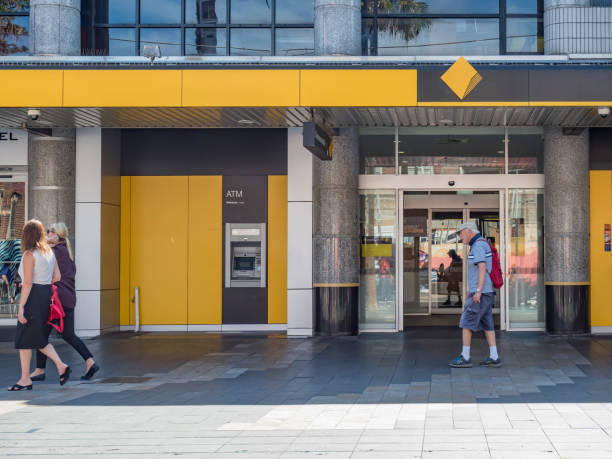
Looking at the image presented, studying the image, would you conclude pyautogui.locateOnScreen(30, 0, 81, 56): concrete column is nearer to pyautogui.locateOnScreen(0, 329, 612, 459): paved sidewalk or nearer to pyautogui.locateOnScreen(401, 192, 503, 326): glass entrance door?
pyautogui.locateOnScreen(0, 329, 612, 459): paved sidewalk

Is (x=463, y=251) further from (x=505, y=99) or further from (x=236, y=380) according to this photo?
(x=236, y=380)

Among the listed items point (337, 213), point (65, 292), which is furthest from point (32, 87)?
point (337, 213)

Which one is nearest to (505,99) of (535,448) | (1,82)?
(535,448)

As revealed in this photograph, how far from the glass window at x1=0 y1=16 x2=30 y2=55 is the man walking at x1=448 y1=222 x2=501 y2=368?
332 inches

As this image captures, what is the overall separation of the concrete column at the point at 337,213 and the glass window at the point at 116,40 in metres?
3.22

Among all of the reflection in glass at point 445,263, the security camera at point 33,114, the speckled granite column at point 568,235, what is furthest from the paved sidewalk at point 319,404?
the reflection in glass at point 445,263

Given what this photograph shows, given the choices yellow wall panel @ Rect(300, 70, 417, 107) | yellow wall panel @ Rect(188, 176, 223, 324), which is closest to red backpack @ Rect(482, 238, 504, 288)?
yellow wall panel @ Rect(300, 70, 417, 107)

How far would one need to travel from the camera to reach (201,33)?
13406 millimetres

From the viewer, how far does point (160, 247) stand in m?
13.5

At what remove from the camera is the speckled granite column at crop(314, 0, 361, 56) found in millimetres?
12617

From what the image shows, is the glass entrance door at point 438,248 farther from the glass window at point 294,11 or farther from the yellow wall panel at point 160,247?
the yellow wall panel at point 160,247

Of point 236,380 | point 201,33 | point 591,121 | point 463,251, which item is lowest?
point 236,380

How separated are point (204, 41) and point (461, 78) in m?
5.25

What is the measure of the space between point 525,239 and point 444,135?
2242 millimetres
